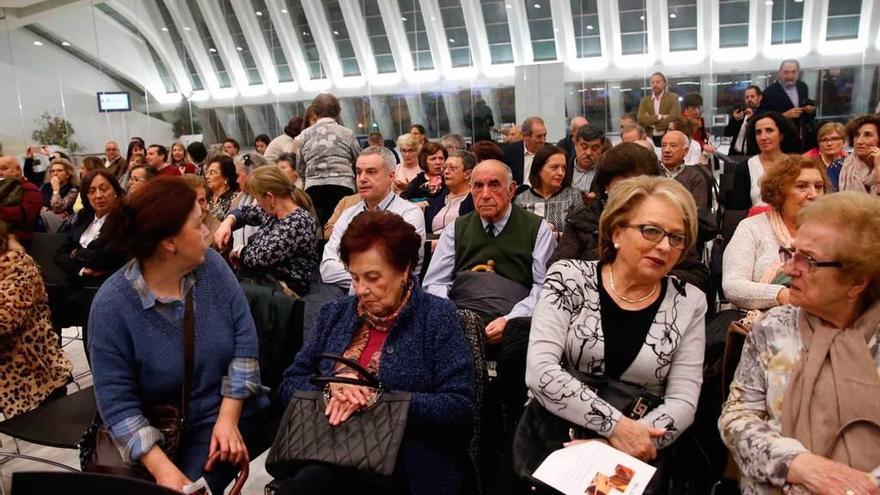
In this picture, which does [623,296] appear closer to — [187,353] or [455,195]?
[187,353]

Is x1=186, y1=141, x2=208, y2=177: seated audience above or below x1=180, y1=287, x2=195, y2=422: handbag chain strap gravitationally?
above

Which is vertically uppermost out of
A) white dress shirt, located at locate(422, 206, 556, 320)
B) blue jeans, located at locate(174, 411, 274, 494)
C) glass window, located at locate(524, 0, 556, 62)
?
glass window, located at locate(524, 0, 556, 62)

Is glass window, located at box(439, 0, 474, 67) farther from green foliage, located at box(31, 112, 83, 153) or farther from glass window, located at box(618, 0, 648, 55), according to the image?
green foliage, located at box(31, 112, 83, 153)

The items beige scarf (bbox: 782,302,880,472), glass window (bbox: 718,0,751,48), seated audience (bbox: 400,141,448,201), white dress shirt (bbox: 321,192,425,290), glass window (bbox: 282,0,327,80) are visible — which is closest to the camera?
beige scarf (bbox: 782,302,880,472)

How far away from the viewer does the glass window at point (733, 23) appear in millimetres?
11523

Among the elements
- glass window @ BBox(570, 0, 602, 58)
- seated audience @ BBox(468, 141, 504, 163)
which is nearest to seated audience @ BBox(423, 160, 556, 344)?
seated audience @ BBox(468, 141, 504, 163)

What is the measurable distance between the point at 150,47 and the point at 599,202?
15788mm

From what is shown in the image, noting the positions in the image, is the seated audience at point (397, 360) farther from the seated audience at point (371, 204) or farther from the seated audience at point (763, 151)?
the seated audience at point (763, 151)

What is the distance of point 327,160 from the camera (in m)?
5.88

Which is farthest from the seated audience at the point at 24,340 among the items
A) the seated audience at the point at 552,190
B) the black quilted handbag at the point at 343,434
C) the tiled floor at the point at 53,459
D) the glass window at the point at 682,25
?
the glass window at the point at 682,25

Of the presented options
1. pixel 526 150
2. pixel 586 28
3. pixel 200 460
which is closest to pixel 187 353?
pixel 200 460

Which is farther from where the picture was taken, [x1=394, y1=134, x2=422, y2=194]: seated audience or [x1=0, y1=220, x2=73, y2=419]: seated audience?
[x1=394, y1=134, x2=422, y2=194]: seated audience

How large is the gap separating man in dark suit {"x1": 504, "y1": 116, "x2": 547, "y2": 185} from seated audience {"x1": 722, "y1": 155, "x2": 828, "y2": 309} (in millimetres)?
3330

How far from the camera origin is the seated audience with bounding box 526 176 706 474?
198 cm
